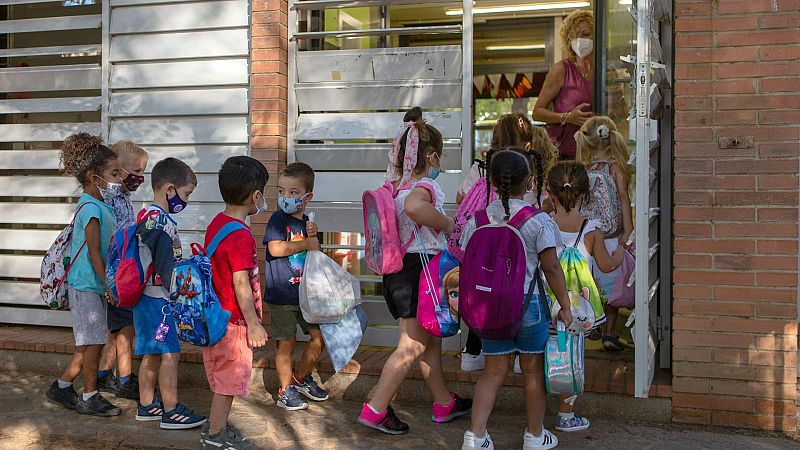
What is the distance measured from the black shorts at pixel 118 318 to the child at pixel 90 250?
46 mm

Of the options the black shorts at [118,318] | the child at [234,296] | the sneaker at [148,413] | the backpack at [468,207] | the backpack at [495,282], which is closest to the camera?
the backpack at [495,282]

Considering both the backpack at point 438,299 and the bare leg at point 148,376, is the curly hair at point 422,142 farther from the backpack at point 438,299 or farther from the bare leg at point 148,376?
the bare leg at point 148,376

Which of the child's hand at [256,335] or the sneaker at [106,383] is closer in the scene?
the child's hand at [256,335]

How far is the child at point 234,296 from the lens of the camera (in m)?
4.49

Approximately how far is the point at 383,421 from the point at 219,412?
0.95m

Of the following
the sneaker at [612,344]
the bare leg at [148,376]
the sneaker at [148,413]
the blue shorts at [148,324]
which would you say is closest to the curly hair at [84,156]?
the blue shorts at [148,324]

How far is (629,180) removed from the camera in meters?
5.94

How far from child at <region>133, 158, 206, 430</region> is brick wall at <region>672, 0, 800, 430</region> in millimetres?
2898

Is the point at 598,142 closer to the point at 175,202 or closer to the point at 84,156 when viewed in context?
the point at 175,202

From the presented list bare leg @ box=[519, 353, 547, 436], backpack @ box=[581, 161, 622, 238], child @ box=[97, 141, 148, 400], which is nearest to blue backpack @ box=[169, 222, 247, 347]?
child @ box=[97, 141, 148, 400]

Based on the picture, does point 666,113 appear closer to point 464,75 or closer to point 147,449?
point 464,75

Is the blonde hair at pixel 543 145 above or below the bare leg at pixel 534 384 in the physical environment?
above

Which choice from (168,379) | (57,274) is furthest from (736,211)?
(57,274)

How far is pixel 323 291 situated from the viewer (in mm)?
5375
